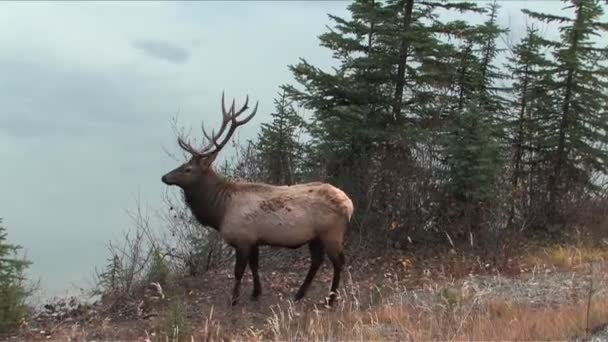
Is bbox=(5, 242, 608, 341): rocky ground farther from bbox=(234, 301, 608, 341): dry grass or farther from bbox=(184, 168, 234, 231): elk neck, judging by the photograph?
bbox=(184, 168, 234, 231): elk neck

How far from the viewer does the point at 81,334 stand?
9156 mm

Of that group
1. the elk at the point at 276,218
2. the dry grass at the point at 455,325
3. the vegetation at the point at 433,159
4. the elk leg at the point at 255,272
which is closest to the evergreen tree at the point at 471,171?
the vegetation at the point at 433,159

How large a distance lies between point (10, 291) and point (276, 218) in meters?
3.49

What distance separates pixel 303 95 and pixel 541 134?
514 cm

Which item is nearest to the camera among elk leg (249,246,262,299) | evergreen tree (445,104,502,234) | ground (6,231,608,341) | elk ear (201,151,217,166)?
ground (6,231,608,341)

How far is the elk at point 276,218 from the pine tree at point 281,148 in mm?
4285

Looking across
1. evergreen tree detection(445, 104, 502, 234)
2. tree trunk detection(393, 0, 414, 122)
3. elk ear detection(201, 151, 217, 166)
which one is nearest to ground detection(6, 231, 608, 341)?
evergreen tree detection(445, 104, 502, 234)

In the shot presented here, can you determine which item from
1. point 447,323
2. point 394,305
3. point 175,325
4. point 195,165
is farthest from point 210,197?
point 447,323

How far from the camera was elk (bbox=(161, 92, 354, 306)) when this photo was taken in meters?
10.1

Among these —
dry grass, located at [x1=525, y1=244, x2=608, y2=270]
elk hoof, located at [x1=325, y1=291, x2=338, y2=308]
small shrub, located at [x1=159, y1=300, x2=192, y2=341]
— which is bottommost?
small shrub, located at [x1=159, y1=300, x2=192, y2=341]

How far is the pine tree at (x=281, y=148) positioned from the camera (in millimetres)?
15188

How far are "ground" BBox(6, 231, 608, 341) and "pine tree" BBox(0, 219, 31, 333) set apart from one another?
0.20 metres

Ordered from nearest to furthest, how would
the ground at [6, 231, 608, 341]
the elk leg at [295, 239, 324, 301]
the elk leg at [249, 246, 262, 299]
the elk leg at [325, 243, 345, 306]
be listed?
the ground at [6, 231, 608, 341] → the elk leg at [325, 243, 345, 306] → the elk leg at [295, 239, 324, 301] → the elk leg at [249, 246, 262, 299]

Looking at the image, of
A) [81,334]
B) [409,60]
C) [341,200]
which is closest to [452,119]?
[409,60]
